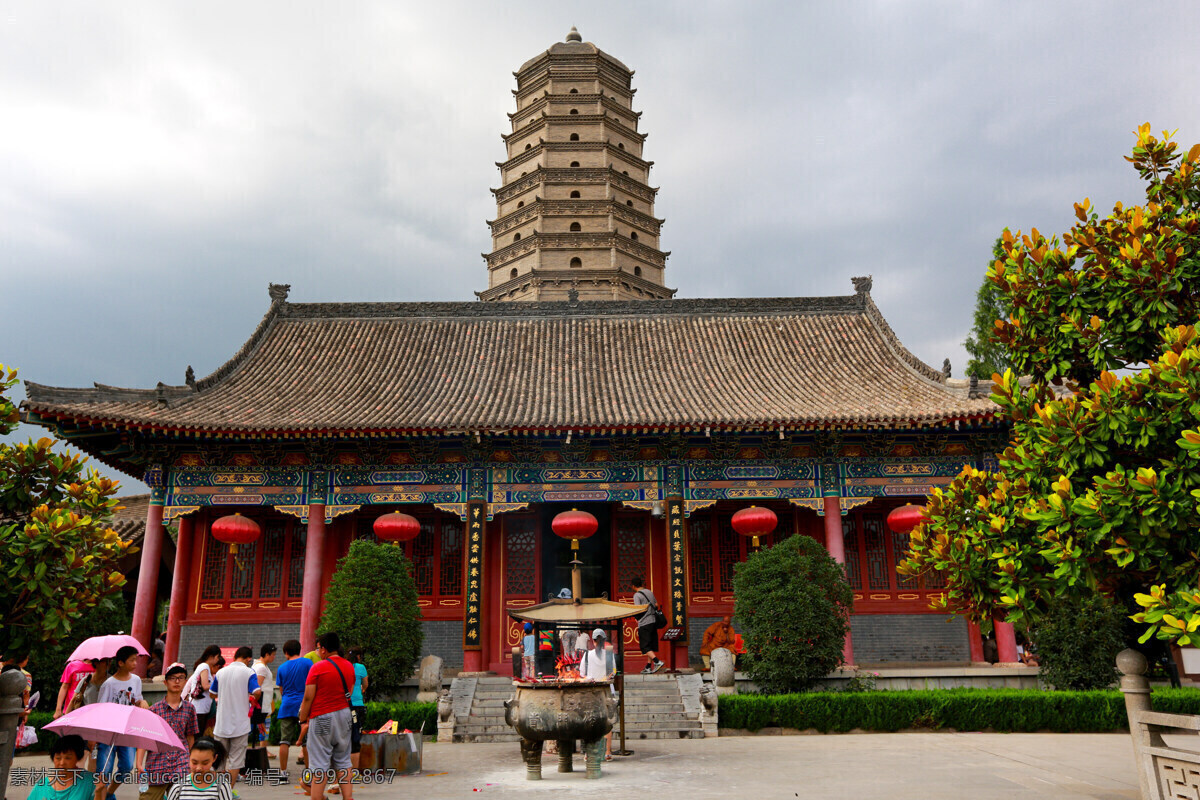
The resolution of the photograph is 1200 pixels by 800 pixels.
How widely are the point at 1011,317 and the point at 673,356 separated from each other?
37.2ft

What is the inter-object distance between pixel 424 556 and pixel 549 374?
4479 mm

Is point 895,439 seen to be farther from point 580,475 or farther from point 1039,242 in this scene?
point 1039,242

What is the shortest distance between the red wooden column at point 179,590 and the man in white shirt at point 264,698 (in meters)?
6.31

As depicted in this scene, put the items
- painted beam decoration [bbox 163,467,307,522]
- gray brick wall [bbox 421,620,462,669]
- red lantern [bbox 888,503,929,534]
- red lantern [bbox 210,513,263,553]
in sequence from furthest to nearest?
gray brick wall [bbox 421,620,462,669] → painted beam decoration [bbox 163,467,307,522] → red lantern [bbox 210,513,263,553] → red lantern [bbox 888,503,929,534]

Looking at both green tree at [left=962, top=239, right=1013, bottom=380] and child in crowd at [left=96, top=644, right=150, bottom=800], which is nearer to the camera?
child in crowd at [left=96, top=644, right=150, bottom=800]

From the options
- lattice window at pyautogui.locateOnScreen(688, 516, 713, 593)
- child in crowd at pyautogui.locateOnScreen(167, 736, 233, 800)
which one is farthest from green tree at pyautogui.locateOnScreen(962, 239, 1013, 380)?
child in crowd at pyautogui.locateOnScreen(167, 736, 233, 800)

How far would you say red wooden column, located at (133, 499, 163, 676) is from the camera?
14047 millimetres

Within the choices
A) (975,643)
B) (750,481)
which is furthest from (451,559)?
(975,643)

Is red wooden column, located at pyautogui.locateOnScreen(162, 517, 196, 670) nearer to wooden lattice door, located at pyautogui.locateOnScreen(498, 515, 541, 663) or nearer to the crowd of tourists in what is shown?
wooden lattice door, located at pyautogui.locateOnScreen(498, 515, 541, 663)

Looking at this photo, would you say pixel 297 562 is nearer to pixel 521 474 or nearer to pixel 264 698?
pixel 521 474

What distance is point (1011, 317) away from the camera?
281 inches

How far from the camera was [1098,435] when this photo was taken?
607 centimetres

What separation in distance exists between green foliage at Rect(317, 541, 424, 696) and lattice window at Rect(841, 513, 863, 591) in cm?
805

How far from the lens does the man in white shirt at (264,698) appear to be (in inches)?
330
